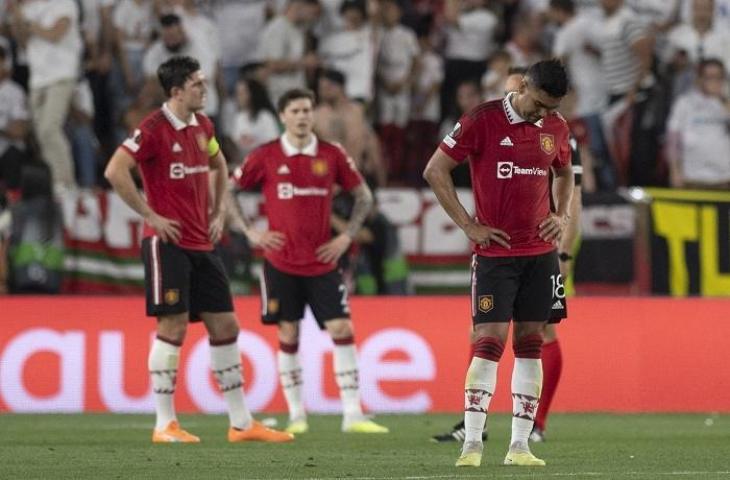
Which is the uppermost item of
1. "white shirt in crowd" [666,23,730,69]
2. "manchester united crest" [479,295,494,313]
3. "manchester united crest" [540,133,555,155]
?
"white shirt in crowd" [666,23,730,69]

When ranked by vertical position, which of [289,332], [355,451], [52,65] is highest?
[52,65]

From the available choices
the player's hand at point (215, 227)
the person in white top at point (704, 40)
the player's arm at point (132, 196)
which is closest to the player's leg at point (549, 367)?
the player's hand at point (215, 227)

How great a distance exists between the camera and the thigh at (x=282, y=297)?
13.8m

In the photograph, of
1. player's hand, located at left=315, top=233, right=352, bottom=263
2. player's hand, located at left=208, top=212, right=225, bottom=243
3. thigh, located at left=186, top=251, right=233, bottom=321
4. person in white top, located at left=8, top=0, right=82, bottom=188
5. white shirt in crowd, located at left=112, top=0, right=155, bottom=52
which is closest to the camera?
thigh, located at left=186, top=251, right=233, bottom=321

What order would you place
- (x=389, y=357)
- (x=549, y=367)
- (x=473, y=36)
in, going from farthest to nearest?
(x=473, y=36), (x=389, y=357), (x=549, y=367)

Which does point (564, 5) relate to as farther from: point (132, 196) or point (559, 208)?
point (559, 208)

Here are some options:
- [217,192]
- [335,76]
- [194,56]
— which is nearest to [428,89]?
[335,76]

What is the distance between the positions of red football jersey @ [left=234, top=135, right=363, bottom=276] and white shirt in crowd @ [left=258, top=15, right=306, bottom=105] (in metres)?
5.34

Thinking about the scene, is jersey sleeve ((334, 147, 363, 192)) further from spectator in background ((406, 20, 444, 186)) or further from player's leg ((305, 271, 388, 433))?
spectator in background ((406, 20, 444, 186))

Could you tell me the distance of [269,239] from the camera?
13750 mm

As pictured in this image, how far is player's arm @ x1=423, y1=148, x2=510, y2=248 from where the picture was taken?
9.95 m

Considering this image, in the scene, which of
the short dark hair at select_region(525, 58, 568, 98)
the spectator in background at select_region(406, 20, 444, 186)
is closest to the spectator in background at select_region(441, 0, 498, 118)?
the spectator in background at select_region(406, 20, 444, 186)

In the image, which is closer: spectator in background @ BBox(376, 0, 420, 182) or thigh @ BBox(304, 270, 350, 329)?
thigh @ BBox(304, 270, 350, 329)

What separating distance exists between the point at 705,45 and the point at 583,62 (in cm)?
141
